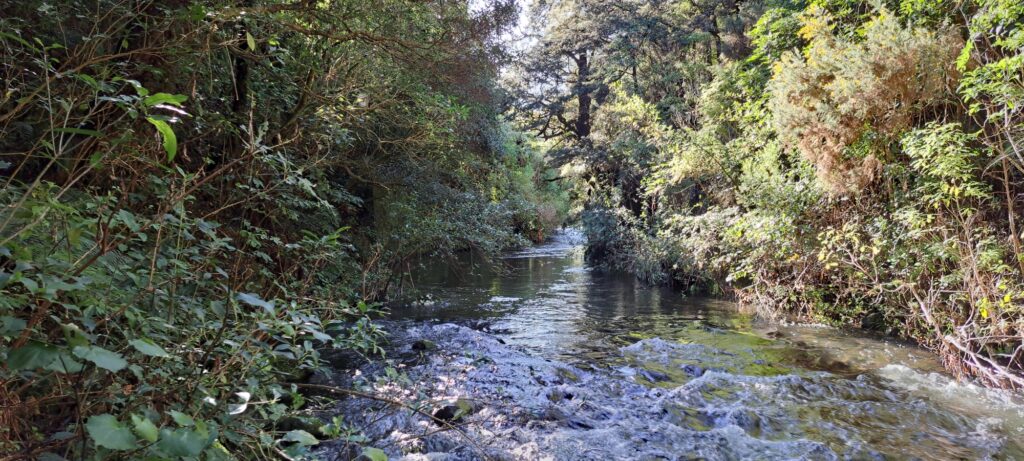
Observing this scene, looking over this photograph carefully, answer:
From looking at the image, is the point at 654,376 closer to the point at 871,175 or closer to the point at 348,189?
the point at 871,175

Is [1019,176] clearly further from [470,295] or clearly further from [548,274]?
[548,274]

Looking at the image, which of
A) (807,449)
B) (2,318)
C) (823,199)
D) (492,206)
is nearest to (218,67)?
(2,318)

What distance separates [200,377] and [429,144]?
24.7 ft

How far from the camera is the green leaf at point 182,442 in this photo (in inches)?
51.2

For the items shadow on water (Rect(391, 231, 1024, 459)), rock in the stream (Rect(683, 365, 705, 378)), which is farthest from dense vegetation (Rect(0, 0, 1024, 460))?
rock in the stream (Rect(683, 365, 705, 378))

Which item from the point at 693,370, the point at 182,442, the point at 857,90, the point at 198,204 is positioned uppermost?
the point at 857,90

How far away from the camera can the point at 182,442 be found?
132 centimetres

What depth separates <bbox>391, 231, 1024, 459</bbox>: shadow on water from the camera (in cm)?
484

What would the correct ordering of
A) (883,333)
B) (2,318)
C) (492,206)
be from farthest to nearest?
(492,206) → (883,333) → (2,318)

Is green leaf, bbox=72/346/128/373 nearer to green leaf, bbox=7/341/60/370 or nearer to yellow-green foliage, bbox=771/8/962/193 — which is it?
green leaf, bbox=7/341/60/370

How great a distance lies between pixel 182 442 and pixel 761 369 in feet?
23.1

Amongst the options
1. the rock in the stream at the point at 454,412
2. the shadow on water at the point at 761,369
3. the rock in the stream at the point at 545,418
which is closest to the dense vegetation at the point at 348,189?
the shadow on water at the point at 761,369

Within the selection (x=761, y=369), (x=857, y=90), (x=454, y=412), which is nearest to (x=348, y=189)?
(x=454, y=412)

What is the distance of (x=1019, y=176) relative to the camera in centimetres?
661
